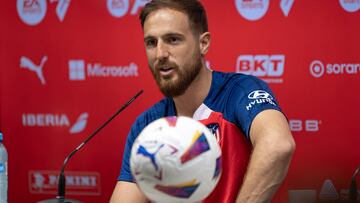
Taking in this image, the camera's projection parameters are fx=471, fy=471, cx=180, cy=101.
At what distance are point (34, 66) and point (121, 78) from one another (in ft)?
1.37

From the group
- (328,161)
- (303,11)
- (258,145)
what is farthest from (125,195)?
(303,11)

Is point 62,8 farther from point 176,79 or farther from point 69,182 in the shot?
point 176,79

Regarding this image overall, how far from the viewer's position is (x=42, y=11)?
6.98ft

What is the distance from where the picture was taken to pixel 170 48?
113cm

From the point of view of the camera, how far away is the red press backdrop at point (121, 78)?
6.22 feet

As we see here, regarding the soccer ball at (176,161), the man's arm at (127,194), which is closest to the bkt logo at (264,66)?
the man's arm at (127,194)

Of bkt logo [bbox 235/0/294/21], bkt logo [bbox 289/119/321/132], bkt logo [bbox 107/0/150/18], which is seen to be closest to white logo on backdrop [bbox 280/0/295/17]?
bkt logo [bbox 235/0/294/21]

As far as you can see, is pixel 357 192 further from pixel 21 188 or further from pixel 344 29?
pixel 21 188

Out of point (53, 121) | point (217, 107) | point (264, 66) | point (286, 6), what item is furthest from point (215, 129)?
point (53, 121)

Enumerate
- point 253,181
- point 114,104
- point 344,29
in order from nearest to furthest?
1. point 253,181
2. point 344,29
3. point 114,104

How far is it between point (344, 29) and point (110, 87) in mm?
1015

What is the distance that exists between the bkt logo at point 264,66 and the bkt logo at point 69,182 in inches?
Answer: 32.4

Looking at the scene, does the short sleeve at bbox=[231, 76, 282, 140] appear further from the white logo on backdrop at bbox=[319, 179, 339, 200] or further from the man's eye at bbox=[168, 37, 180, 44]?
the white logo on backdrop at bbox=[319, 179, 339, 200]

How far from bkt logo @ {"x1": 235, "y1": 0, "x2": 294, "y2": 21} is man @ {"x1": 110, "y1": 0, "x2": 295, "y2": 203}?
0.57m
